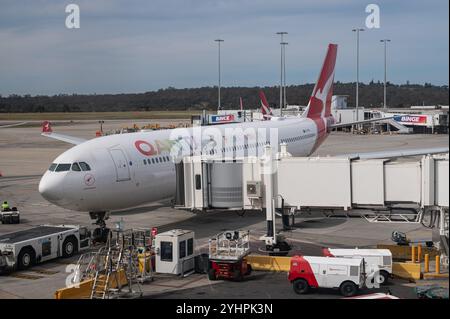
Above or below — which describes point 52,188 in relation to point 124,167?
below

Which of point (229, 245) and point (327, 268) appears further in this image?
point (229, 245)

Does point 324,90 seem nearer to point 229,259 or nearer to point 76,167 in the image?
point 76,167

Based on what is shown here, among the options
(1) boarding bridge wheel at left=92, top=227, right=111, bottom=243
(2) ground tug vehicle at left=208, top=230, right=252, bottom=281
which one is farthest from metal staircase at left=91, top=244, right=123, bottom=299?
(1) boarding bridge wheel at left=92, top=227, right=111, bottom=243

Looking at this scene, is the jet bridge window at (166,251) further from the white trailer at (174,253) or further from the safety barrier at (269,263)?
the safety barrier at (269,263)

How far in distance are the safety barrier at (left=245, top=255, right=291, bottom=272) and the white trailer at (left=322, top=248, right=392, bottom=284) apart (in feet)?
6.99

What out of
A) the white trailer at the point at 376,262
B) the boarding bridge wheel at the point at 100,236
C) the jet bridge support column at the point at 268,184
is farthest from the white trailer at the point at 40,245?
the white trailer at the point at 376,262

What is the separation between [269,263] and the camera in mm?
22062

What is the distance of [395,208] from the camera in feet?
68.1

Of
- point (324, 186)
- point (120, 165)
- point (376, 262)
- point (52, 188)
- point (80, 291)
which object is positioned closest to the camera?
point (80, 291)

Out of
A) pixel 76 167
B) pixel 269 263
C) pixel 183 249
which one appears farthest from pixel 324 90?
pixel 183 249

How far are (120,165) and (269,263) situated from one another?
8175mm

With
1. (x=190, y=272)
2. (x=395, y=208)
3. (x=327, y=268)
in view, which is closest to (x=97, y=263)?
(x=190, y=272)

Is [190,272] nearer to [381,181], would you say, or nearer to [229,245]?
[229,245]
